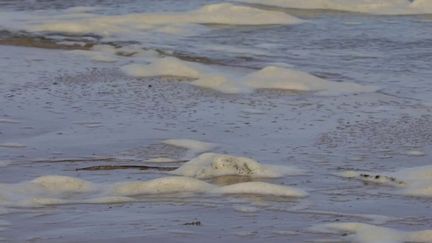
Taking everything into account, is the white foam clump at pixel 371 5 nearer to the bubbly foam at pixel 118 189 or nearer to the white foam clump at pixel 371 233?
the bubbly foam at pixel 118 189

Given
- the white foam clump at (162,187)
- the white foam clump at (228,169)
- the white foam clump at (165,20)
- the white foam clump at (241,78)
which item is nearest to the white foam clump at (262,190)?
the white foam clump at (162,187)

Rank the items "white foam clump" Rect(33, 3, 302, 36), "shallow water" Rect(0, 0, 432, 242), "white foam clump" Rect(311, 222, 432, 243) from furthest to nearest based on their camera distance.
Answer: "white foam clump" Rect(33, 3, 302, 36), "shallow water" Rect(0, 0, 432, 242), "white foam clump" Rect(311, 222, 432, 243)

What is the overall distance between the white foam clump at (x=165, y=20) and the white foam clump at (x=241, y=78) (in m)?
2.63

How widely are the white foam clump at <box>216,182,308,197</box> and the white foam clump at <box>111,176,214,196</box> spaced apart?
11 centimetres

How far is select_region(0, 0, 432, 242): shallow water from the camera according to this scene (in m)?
4.57

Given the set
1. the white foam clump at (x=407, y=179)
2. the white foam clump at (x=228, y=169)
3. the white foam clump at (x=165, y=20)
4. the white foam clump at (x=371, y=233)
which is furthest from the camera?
the white foam clump at (x=165, y=20)

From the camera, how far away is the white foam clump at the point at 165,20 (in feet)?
39.8

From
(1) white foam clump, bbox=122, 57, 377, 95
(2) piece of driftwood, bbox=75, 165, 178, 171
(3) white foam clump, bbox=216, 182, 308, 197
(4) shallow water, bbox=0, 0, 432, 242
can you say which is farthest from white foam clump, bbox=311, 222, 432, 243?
(1) white foam clump, bbox=122, 57, 377, 95

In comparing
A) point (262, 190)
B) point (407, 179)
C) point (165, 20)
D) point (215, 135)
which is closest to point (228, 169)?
point (262, 190)

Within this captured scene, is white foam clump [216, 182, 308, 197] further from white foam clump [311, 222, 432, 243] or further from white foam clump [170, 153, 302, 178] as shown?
white foam clump [311, 222, 432, 243]

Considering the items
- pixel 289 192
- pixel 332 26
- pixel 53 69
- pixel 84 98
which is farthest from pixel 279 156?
pixel 332 26

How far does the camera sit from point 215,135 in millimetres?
6664

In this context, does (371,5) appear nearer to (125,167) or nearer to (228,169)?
(125,167)

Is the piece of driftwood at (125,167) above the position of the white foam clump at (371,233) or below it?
below
